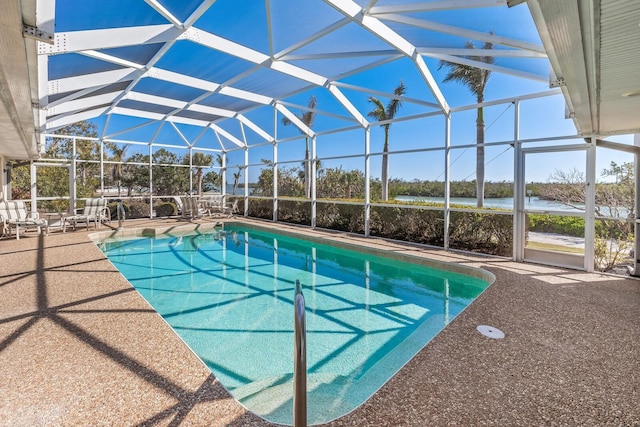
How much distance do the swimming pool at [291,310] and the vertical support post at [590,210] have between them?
2.16 m

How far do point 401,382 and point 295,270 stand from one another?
5103 mm

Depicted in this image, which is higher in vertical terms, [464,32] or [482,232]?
[464,32]

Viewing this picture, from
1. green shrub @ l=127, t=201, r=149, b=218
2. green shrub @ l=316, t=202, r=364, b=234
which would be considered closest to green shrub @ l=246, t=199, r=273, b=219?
green shrub @ l=316, t=202, r=364, b=234

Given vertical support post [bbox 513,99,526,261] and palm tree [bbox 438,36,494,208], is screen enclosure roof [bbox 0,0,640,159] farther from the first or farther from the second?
vertical support post [bbox 513,99,526,261]

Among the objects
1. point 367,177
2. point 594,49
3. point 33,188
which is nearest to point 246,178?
point 367,177

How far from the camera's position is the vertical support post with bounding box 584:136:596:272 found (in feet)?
19.8

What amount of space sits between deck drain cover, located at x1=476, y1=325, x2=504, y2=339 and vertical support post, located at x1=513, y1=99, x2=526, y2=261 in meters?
4.25

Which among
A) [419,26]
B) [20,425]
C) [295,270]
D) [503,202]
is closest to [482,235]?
[503,202]

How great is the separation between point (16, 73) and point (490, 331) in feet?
19.2

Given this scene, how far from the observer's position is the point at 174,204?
609 inches

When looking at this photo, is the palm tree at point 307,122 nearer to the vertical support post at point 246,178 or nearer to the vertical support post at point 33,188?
the vertical support post at point 246,178

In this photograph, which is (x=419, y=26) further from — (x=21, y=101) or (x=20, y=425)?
(x=20, y=425)

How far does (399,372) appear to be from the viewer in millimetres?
2670

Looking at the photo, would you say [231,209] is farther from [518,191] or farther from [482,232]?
[518,191]
